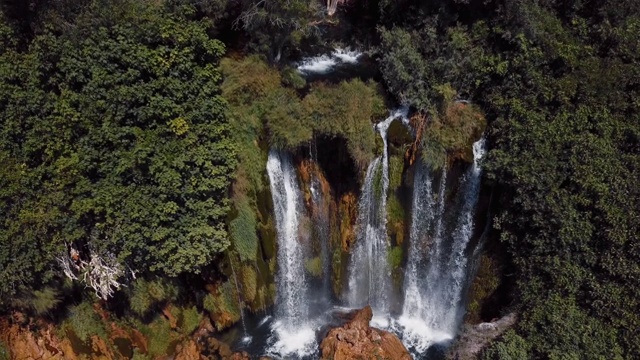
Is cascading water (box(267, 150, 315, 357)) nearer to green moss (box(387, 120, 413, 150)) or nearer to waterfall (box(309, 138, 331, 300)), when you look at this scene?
waterfall (box(309, 138, 331, 300))

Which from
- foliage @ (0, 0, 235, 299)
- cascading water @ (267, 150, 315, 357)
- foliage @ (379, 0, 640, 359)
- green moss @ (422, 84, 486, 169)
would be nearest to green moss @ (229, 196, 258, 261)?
cascading water @ (267, 150, 315, 357)

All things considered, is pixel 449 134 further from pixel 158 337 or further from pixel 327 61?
pixel 158 337

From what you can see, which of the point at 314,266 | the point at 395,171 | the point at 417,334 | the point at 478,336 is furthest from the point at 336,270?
the point at 478,336

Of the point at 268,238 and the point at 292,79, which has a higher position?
the point at 292,79

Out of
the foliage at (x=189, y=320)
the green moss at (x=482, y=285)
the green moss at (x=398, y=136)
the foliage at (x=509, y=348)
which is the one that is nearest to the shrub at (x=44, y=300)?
the foliage at (x=189, y=320)

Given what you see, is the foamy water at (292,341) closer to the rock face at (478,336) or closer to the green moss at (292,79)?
the rock face at (478,336)

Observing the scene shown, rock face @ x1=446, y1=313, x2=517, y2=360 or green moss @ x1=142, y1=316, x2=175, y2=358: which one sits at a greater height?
green moss @ x1=142, y1=316, x2=175, y2=358
